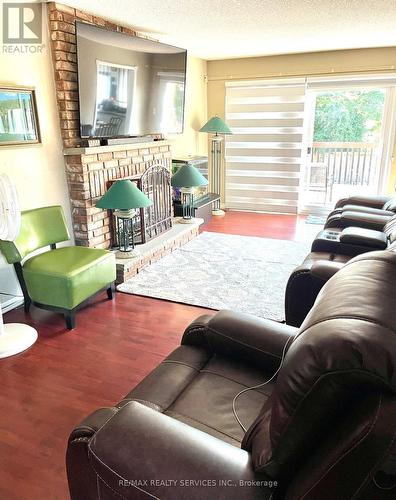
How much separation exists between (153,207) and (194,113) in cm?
212

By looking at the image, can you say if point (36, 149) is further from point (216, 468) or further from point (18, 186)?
point (216, 468)

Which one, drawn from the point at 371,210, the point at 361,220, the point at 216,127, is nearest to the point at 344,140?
the point at 216,127

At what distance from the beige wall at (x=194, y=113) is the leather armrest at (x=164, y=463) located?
14.3 ft

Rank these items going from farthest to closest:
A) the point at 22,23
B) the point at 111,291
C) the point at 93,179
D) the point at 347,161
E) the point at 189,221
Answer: the point at 347,161 → the point at 189,221 → the point at 93,179 → the point at 111,291 → the point at 22,23

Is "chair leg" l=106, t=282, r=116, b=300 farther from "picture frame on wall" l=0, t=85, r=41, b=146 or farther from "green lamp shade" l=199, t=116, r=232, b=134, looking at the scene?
"green lamp shade" l=199, t=116, r=232, b=134

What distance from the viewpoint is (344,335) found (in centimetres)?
75

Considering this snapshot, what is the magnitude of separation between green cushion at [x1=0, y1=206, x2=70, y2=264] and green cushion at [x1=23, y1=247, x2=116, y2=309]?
4.2 inches

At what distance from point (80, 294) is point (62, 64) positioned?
1.82 m

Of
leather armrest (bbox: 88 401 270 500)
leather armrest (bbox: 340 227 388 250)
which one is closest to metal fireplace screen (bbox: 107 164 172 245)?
leather armrest (bbox: 340 227 388 250)

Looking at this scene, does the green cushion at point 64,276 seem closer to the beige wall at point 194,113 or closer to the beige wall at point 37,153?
the beige wall at point 37,153

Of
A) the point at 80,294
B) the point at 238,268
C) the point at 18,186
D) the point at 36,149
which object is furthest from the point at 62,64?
the point at 238,268

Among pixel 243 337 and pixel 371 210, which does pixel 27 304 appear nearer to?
pixel 243 337

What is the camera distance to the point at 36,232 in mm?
2879

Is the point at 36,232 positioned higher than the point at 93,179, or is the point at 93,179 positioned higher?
the point at 93,179
